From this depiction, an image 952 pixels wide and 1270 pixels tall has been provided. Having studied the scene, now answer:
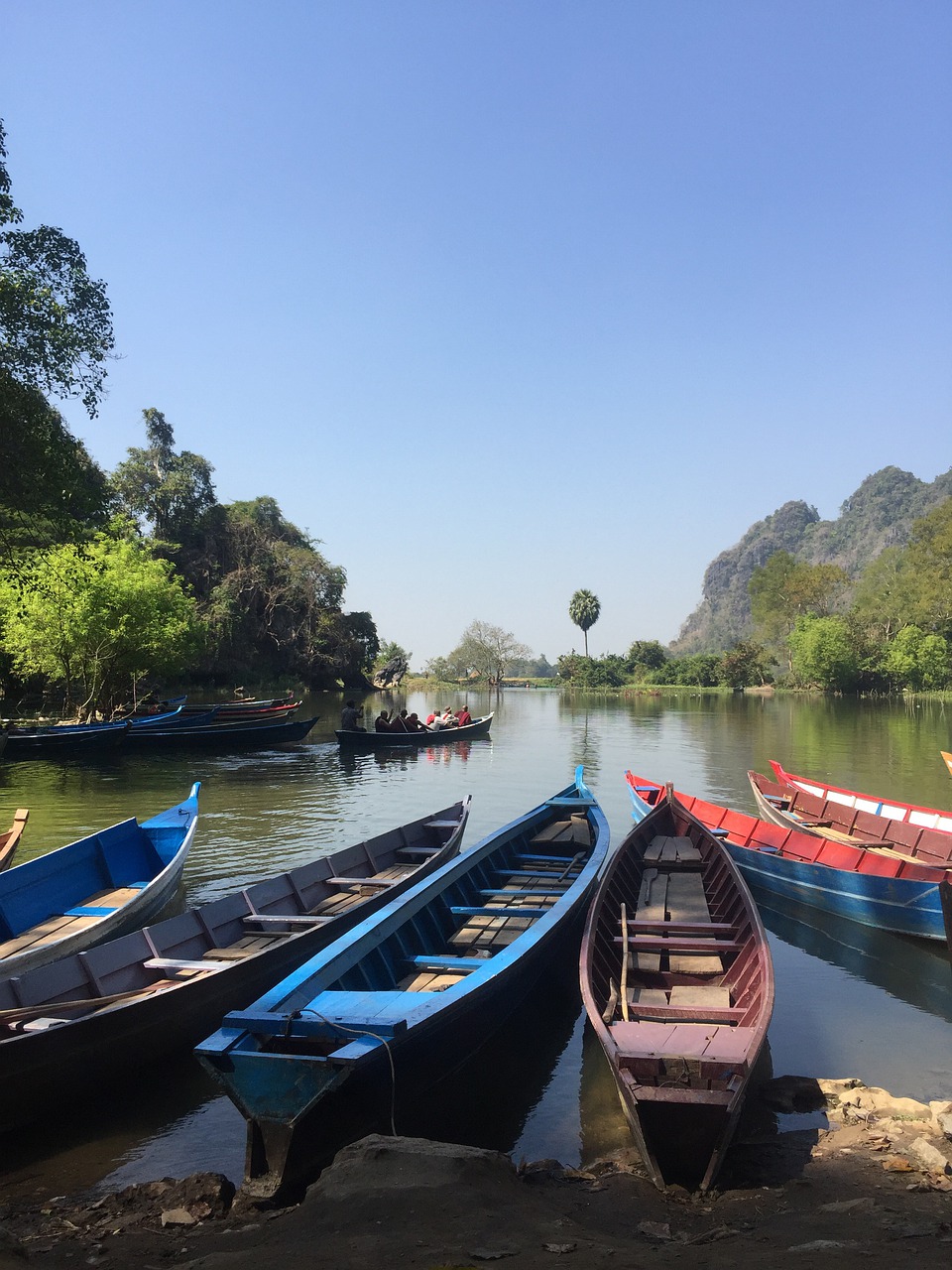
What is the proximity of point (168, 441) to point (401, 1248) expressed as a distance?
70.1 meters

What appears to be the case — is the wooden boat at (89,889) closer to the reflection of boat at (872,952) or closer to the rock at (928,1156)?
the rock at (928,1156)

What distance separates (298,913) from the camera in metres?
8.62

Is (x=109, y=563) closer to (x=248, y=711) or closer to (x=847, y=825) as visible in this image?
(x=248, y=711)

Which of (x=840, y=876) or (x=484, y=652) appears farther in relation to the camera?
(x=484, y=652)

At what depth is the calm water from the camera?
5883 mm

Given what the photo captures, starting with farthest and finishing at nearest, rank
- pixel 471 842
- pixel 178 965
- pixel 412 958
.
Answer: pixel 471 842, pixel 412 958, pixel 178 965

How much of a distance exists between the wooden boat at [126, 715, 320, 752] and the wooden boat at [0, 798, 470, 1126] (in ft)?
61.6

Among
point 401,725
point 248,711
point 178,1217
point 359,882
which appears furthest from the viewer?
point 401,725

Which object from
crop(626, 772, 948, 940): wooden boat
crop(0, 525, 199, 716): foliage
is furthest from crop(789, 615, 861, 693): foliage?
crop(626, 772, 948, 940): wooden boat

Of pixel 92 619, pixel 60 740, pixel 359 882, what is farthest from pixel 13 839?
pixel 92 619

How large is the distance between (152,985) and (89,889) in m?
3.13

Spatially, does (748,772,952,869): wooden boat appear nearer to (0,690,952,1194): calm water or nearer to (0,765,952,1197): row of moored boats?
(0,765,952,1197): row of moored boats

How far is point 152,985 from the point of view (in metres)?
6.58

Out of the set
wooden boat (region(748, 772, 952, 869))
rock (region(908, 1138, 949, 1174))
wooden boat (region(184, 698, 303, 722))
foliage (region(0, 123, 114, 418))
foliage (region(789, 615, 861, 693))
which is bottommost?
rock (region(908, 1138, 949, 1174))
